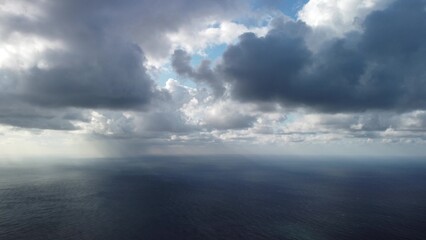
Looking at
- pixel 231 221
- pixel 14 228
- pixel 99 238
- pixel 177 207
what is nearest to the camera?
pixel 99 238

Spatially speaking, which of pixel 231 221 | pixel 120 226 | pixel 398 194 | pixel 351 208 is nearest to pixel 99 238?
pixel 120 226

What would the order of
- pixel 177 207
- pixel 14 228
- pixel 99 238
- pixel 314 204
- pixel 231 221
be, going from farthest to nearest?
pixel 314 204 → pixel 177 207 → pixel 231 221 → pixel 14 228 → pixel 99 238

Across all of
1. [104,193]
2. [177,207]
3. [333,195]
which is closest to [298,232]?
[177,207]

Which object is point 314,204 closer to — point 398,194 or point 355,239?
point 355,239

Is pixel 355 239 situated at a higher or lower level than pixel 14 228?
lower

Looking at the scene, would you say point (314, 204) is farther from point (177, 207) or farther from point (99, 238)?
point (99, 238)

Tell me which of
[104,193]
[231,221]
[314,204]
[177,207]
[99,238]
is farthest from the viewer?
[104,193]

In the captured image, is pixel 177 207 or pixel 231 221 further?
pixel 177 207

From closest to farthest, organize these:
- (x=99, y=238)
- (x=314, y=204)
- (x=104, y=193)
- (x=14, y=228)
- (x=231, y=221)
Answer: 1. (x=99, y=238)
2. (x=14, y=228)
3. (x=231, y=221)
4. (x=314, y=204)
5. (x=104, y=193)

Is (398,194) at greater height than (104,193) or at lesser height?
lesser
